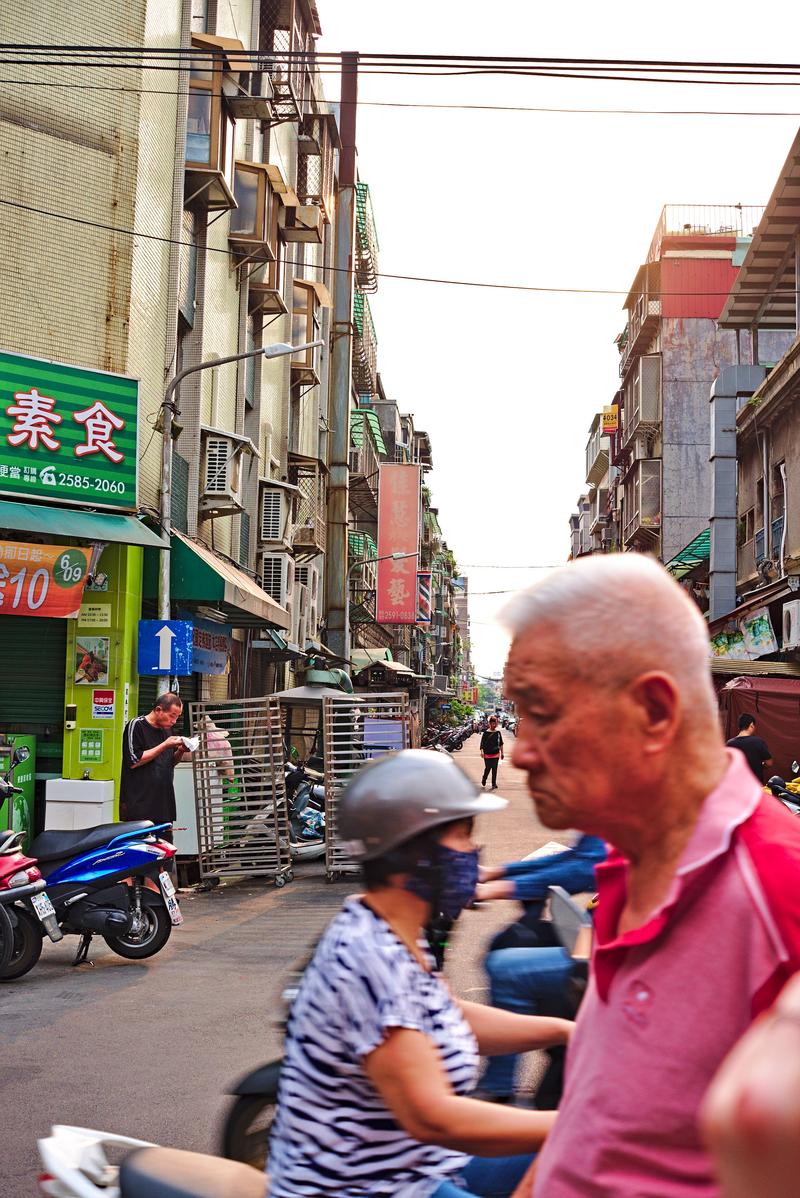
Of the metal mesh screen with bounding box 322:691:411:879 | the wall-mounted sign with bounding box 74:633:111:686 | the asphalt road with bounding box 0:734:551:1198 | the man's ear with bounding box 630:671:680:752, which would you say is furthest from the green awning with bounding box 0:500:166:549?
the man's ear with bounding box 630:671:680:752

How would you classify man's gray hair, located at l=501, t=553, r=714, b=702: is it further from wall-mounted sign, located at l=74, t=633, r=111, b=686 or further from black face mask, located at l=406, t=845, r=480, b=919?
wall-mounted sign, located at l=74, t=633, r=111, b=686

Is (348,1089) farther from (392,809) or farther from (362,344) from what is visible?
(362,344)

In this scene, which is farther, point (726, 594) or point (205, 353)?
point (726, 594)

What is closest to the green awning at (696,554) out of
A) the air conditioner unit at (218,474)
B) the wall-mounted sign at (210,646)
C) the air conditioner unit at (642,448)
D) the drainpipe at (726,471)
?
the drainpipe at (726,471)

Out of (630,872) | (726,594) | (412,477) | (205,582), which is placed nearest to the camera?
(630,872)

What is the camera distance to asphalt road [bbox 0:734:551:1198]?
552 centimetres

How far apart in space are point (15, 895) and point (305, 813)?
7.78 m

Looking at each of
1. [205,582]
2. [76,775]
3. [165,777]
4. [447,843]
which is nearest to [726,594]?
[205,582]

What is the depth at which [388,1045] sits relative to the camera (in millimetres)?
2303

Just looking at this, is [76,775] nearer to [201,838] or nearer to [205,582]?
[201,838]

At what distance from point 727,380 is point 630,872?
99.3 ft

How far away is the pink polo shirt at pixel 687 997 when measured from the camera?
54.6 inches

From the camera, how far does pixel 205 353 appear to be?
20.5 metres

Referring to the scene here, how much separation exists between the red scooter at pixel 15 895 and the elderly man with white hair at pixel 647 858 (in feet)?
24.1
